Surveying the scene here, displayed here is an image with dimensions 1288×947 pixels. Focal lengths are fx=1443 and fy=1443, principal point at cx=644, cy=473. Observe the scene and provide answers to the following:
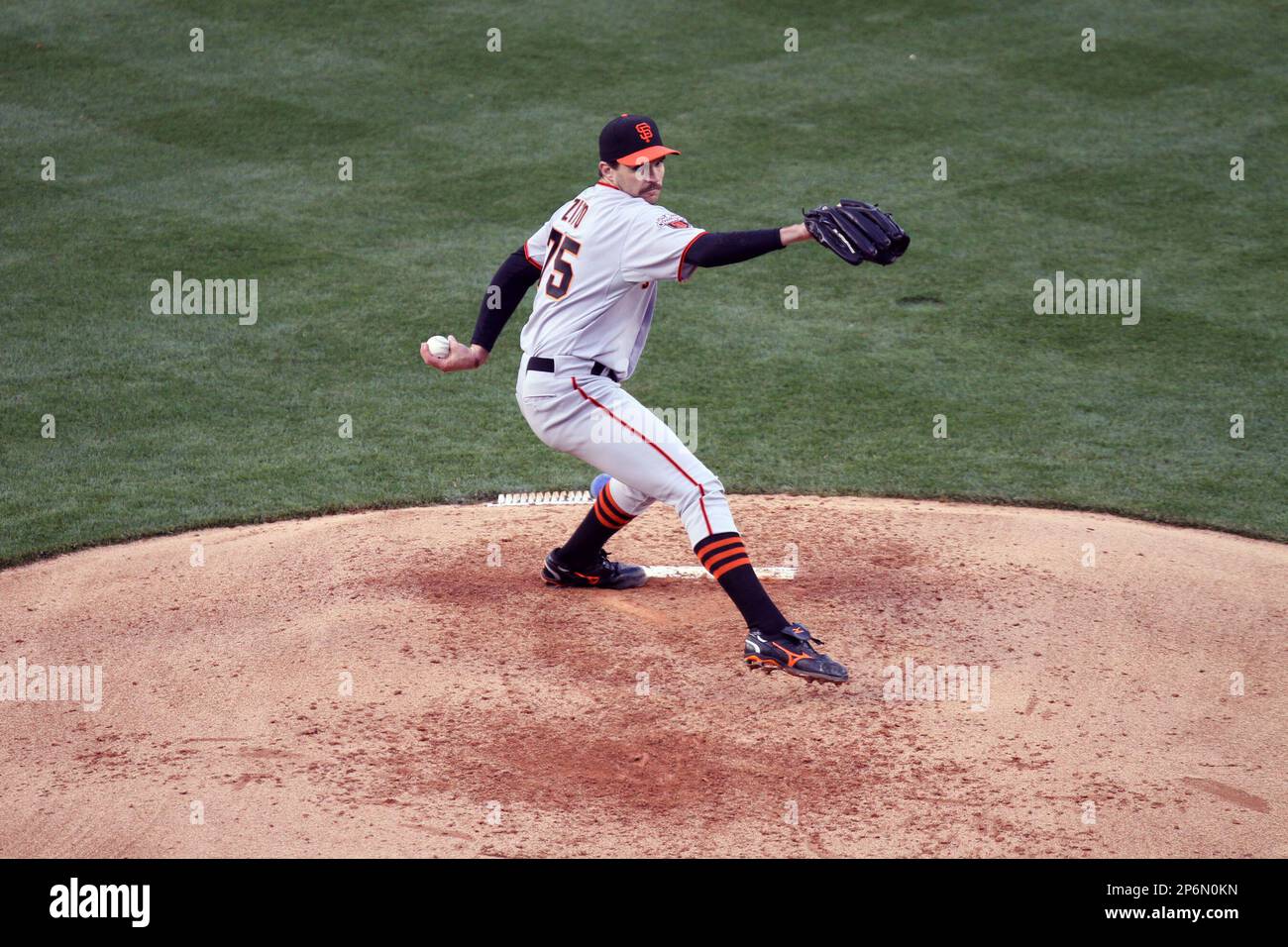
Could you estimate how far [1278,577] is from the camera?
6172 mm

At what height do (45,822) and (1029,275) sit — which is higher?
(1029,275)

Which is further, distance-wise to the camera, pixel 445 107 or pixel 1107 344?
pixel 445 107

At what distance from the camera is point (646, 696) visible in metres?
5.19

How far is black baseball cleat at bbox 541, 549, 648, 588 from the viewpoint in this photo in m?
6.07

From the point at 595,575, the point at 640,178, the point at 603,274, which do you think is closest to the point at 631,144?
the point at 640,178

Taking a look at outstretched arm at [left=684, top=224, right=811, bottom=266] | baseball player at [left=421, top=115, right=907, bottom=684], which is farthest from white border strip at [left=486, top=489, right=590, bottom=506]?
outstretched arm at [left=684, top=224, right=811, bottom=266]

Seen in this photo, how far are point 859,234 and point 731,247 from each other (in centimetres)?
43

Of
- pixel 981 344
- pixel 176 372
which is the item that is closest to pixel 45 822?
pixel 176 372

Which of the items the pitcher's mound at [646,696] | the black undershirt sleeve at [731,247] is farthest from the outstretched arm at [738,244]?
the pitcher's mound at [646,696]

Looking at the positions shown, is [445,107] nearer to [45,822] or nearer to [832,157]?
[832,157]

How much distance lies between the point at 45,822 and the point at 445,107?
9.01 meters

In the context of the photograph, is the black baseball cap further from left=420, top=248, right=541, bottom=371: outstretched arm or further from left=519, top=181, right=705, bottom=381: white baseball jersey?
left=420, top=248, right=541, bottom=371: outstretched arm

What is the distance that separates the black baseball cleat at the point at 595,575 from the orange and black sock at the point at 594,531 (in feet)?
0.14

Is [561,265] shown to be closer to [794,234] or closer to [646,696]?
[794,234]
